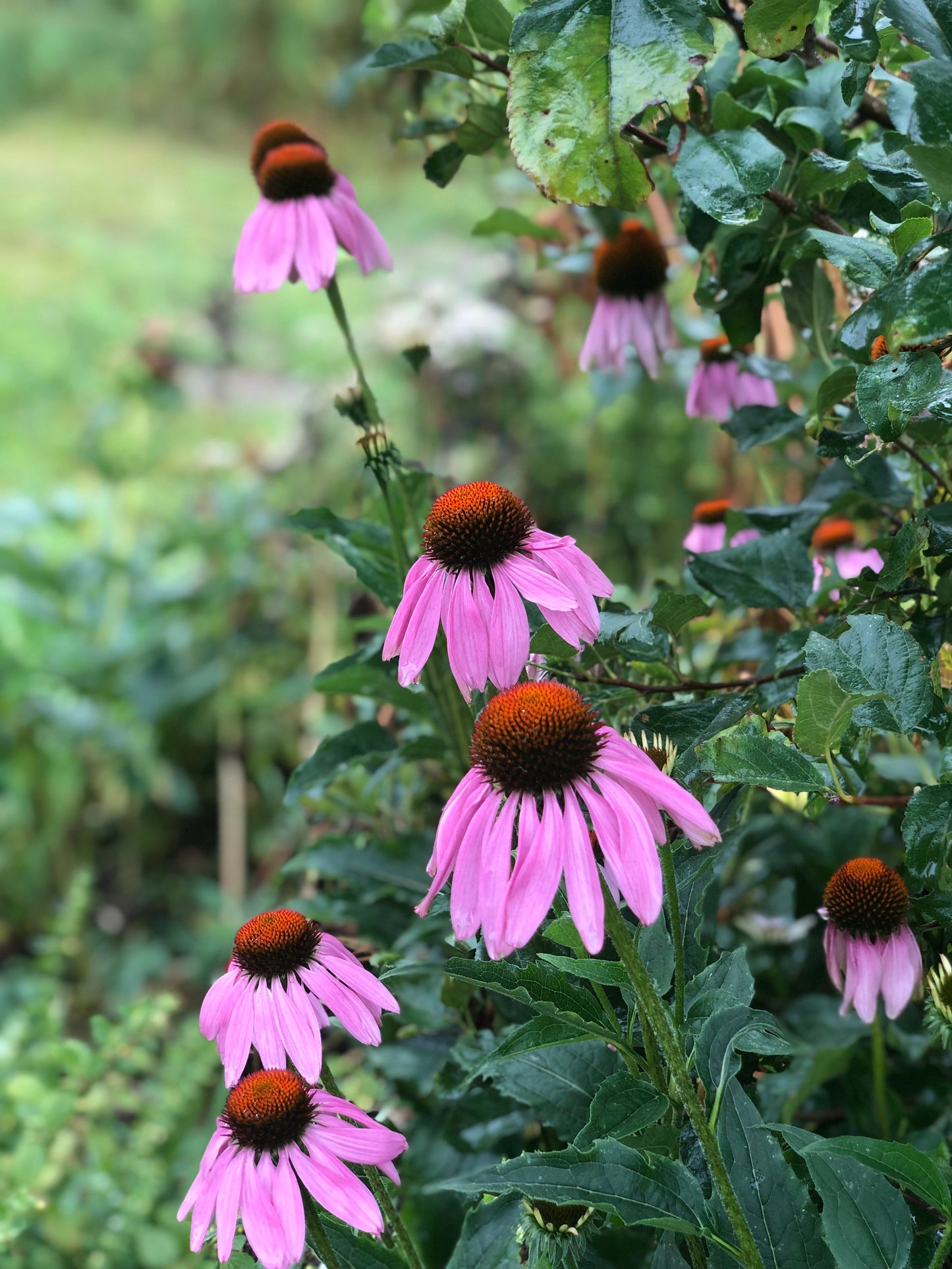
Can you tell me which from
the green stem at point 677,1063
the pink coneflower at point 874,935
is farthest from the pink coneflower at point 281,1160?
the pink coneflower at point 874,935

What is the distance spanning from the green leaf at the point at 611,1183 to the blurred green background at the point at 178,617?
37 cm

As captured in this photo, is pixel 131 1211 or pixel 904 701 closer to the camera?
pixel 904 701

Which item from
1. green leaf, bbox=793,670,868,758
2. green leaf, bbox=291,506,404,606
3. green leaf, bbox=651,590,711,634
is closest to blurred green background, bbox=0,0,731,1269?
green leaf, bbox=291,506,404,606

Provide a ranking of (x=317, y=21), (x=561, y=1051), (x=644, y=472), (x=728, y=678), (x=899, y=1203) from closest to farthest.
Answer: (x=899, y=1203) → (x=561, y=1051) → (x=728, y=678) → (x=644, y=472) → (x=317, y=21)

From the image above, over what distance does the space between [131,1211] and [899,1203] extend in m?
0.63

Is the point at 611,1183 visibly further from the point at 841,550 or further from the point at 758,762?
the point at 841,550

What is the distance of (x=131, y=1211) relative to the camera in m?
0.83

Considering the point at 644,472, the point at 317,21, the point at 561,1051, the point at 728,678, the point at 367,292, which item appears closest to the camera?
the point at 561,1051

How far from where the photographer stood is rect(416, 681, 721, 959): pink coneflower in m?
0.36

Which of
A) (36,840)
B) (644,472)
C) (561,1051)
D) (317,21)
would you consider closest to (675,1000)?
A: (561,1051)

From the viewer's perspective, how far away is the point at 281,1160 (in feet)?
1.38

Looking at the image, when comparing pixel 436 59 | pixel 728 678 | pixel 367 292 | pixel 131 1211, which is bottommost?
pixel 367 292

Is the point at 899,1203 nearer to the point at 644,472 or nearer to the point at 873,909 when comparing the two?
the point at 873,909

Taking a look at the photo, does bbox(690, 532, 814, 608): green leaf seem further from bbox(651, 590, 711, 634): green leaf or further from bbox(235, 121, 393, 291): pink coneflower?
bbox(235, 121, 393, 291): pink coneflower
